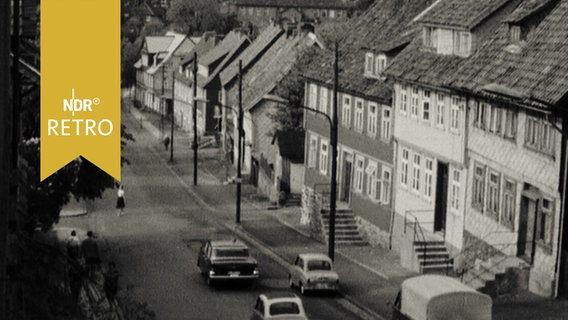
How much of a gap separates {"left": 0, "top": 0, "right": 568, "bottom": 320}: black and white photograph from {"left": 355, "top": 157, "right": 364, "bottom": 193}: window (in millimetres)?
130

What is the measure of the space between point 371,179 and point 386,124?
267 centimetres

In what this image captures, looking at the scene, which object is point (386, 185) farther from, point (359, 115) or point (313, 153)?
point (313, 153)

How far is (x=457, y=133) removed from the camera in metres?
42.2

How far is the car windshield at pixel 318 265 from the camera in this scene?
3900 cm

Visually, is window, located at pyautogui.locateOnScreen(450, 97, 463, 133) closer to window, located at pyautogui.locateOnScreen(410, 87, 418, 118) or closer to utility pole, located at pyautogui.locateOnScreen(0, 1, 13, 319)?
window, located at pyautogui.locateOnScreen(410, 87, 418, 118)

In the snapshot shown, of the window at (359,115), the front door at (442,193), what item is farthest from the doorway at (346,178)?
the front door at (442,193)

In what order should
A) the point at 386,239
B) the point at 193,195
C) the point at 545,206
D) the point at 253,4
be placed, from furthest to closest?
the point at 253,4 → the point at 193,195 → the point at 386,239 → the point at 545,206

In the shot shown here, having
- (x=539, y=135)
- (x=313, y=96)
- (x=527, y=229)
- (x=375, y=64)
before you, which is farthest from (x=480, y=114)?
(x=313, y=96)

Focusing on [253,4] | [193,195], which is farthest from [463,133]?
[253,4]

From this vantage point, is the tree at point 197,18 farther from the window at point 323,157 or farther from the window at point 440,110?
the window at point 440,110

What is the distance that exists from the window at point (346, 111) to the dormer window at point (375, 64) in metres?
1.71

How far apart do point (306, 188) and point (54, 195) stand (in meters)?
23.9

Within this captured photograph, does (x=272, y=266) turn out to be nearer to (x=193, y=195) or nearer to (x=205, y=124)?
(x=193, y=195)

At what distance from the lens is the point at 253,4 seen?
194 m
